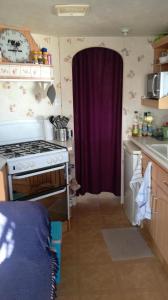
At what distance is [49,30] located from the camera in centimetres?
254

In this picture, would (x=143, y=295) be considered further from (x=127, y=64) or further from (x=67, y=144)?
(x=127, y=64)

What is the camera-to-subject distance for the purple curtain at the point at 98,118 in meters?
3.04

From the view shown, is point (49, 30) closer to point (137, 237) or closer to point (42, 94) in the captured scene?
point (42, 94)

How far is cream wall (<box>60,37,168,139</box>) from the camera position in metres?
2.87

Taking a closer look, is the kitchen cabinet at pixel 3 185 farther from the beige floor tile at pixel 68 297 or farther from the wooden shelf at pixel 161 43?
the wooden shelf at pixel 161 43

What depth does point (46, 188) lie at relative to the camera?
243 centimetres

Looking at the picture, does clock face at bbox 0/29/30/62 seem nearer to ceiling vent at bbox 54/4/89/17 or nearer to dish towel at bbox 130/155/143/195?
ceiling vent at bbox 54/4/89/17

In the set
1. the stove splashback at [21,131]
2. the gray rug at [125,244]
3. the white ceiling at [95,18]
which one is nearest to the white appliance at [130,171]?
the gray rug at [125,244]

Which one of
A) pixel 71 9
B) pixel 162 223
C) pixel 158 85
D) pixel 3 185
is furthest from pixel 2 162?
pixel 158 85

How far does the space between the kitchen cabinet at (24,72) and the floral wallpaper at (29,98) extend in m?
0.39

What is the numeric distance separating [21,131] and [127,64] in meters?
1.45

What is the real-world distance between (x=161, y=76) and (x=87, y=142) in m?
1.23

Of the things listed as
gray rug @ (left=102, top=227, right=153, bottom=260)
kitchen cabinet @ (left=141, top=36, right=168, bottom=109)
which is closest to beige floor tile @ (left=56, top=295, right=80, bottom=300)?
gray rug @ (left=102, top=227, right=153, bottom=260)

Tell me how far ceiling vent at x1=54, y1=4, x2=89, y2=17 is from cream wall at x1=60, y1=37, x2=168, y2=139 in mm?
945
